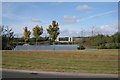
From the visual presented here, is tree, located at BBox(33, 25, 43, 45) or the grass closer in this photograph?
the grass

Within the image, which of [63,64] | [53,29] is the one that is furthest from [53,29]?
[63,64]

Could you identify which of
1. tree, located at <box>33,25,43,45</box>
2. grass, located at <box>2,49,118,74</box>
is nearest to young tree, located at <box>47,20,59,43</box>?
tree, located at <box>33,25,43,45</box>

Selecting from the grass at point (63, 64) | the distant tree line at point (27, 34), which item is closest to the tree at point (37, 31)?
the distant tree line at point (27, 34)

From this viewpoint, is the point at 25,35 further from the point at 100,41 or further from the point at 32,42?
the point at 100,41

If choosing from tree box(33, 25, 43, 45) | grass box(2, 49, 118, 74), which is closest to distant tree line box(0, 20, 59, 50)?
tree box(33, 25, 43, 45)

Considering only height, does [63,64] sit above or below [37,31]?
below

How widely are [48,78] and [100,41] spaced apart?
52270 millimetres

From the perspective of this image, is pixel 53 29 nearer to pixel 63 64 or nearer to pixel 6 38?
pixel 6 38

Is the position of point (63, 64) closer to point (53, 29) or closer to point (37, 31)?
point (53, 29)

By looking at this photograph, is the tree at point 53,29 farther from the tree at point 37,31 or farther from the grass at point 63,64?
the grass at point 63,64

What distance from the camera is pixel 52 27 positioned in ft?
159

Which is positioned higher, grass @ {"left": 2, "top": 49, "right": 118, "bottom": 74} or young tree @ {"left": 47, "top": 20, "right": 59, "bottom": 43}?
young tree @ {"left": 47, "top": 20, "right": 59, "bottom": 43}

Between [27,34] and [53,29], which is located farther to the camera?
[27,34]

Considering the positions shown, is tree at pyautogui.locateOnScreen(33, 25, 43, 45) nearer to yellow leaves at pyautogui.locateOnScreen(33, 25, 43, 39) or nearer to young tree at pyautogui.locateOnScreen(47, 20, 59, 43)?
yellow leaves at pyautogui.locateOnScreen(33, 25, 43, 39)
